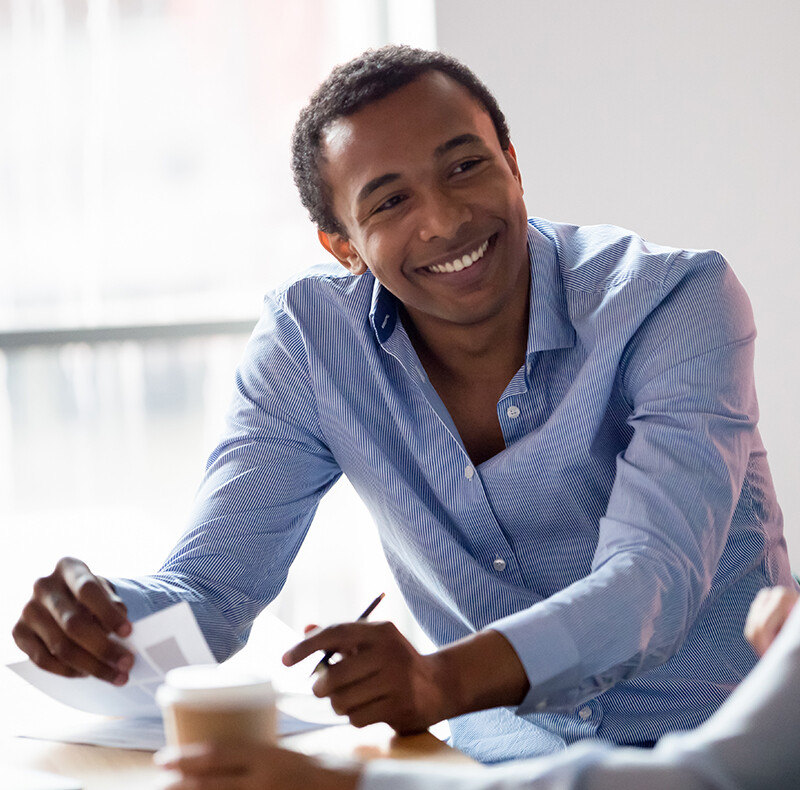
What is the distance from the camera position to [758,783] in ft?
2.12

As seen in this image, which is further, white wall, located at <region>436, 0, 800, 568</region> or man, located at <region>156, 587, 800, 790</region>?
white wall, located at <region>436, 0, 800, 568</region>

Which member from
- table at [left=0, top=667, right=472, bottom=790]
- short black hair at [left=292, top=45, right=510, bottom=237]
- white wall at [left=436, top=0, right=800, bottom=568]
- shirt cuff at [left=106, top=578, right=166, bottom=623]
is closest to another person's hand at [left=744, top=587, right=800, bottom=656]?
table at [left=0, top=667, right=472, bottom=790]

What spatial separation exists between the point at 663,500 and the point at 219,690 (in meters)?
0.62

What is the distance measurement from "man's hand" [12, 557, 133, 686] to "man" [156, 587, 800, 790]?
0.42 metres

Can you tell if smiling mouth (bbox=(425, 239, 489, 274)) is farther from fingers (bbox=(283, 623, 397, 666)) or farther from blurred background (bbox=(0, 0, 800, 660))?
blurred background (bbox=(0, 0, 800, 660))

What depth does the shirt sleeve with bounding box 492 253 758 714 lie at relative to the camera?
1109 mm

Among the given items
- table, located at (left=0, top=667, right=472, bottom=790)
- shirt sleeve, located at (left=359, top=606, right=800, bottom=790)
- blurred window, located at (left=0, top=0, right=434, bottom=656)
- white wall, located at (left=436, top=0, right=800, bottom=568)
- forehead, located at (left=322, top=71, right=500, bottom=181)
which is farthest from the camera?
blurred window, located at (left=0, top=0, right=434, bottom=656)

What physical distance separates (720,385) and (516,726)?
54 centimetres

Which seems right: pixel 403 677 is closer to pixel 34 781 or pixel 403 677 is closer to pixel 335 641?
pixel 335 641

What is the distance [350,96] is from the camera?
1602 millimetres

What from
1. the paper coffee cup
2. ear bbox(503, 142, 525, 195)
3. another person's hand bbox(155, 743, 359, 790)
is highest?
ear bbox(503, 142, 525, 195)

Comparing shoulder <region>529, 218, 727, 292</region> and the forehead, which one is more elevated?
the forehead

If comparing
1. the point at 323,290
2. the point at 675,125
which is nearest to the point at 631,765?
the point at 323,290

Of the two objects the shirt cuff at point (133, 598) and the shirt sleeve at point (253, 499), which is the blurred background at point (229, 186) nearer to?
the shirt sleeve at point (253, 499)
